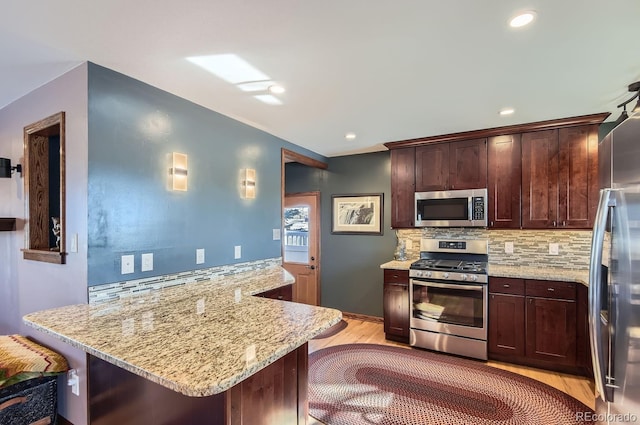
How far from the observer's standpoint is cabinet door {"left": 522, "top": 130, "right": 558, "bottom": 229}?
3232mm

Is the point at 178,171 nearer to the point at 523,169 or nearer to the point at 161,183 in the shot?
the point at 161,183

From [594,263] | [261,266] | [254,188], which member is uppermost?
[254,188]

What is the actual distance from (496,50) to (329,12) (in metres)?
1.08

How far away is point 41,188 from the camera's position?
2.42 m

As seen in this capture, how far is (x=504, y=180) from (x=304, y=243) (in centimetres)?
295

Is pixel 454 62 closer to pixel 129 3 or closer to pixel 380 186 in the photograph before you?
pixel 129 3

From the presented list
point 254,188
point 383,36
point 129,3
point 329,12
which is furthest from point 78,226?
point 383,36

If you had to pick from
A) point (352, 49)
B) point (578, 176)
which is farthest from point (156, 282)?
point (578, 176)

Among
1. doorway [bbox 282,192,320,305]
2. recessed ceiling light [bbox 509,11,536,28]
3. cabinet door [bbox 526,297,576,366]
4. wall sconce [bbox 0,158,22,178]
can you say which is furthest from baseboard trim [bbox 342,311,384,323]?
wall sconce [bbox 0,158,22,178]

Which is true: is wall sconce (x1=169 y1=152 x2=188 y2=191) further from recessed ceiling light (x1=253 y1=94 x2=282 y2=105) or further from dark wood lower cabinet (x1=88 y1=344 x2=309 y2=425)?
dark wood lower cabinet (x1=88 y1=344 x2=309 y2=425)

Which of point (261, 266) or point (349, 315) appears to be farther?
point (349, 315)

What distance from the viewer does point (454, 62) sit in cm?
198

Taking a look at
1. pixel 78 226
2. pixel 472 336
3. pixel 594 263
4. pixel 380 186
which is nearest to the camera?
pixel 594 263

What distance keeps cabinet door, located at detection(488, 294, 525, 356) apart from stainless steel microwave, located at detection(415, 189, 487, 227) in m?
0.85
